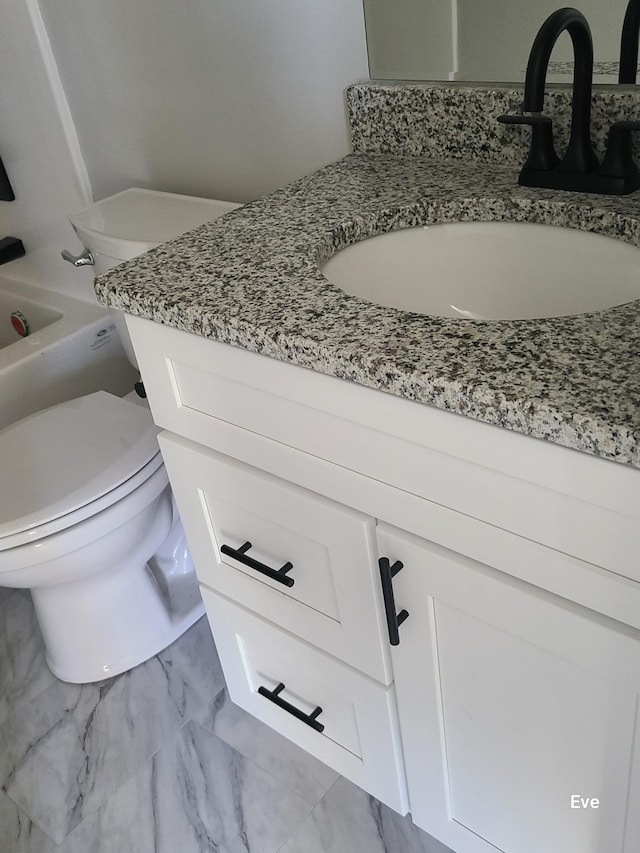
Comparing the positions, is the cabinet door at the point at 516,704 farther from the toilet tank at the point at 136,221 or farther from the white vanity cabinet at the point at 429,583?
the toilet tank at the point at 136,221

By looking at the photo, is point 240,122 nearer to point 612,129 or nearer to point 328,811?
point 612,129

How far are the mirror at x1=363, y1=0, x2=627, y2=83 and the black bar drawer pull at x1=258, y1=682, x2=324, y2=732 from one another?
901 mm

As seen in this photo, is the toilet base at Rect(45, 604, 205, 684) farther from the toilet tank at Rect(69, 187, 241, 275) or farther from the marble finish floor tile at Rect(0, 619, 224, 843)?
the toilet tank at Rect(69, 187, 241, 275)

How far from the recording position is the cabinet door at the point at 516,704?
720 mm

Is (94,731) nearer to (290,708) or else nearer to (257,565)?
(290,708)

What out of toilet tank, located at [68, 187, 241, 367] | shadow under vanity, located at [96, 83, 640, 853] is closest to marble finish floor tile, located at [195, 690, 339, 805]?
shadow under vanity, located at [96, 83, 640, 853]

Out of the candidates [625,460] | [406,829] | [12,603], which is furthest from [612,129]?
[12,603]

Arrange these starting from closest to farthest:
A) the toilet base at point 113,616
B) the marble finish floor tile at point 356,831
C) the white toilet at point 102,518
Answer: the marble finish floor tile at point 356,831 < the white toilet at point 102,518 < the toilet base at point 113,616

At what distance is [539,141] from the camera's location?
965 millimetres

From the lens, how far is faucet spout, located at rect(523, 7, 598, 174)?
2.65 feet

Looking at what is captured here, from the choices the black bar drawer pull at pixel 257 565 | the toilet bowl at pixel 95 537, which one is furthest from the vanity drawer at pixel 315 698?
the toilet bowl at pixel 95 537

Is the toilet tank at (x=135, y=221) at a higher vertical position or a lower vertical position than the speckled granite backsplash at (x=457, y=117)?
lower

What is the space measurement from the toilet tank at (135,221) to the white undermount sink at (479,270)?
450mm

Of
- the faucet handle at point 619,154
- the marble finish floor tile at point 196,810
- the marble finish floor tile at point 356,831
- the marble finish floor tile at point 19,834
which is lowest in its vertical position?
the marble finish floor tile at point 356,831
